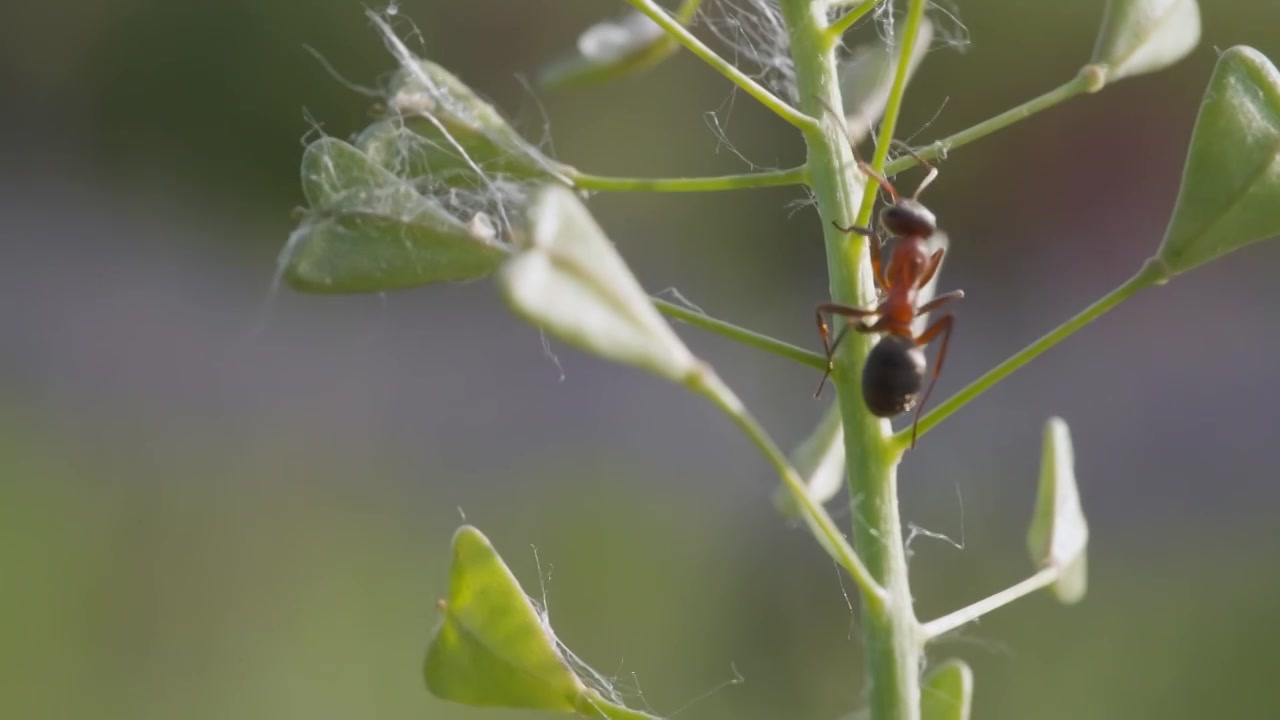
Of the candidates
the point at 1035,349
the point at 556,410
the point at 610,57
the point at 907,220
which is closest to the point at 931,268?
the point at 907,220

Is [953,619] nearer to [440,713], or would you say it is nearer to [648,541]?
[440,713]

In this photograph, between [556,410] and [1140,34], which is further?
[556,410]

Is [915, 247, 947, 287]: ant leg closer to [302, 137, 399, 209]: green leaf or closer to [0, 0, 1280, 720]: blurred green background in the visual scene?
[302, 137, 399, 209]: green leaf

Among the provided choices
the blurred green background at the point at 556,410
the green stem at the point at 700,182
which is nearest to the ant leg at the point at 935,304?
the green stem at the point at 700,182

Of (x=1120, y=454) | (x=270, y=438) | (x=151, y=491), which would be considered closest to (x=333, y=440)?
(x=270, y=438)

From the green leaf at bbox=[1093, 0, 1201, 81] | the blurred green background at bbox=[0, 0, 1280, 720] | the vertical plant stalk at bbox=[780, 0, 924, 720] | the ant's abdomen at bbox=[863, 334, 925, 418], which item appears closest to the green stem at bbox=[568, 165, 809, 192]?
the vertical plant stalk at bbox=[780, 0, 924, 720]

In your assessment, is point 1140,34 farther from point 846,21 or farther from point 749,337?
point 749,337
